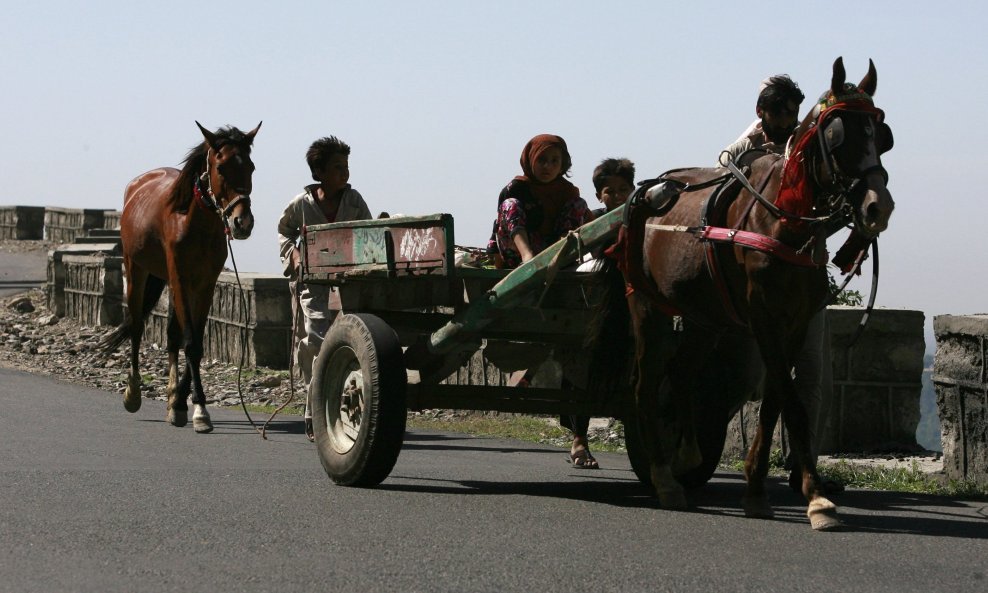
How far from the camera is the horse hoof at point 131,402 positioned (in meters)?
13.9

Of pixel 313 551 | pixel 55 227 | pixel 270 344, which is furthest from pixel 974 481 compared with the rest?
pixel 55 227

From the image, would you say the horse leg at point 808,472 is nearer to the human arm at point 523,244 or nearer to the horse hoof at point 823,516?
the horse hoof at point 823,516

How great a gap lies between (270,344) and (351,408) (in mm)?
8773

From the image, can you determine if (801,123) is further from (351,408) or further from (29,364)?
(29,364)

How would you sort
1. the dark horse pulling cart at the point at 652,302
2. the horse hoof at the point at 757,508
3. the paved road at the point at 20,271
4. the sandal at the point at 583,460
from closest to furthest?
1. the dark horse pulling cart at the point at 652,302
2. the horse hoof at the point at 757,508
3. the sandal at the point at 583,460
4. the paved road at the point at 20,271

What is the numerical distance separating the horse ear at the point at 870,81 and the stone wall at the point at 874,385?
4142 mm

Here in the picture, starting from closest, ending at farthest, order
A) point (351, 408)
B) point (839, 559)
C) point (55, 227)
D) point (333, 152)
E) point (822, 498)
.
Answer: point (839, 559)
point (822, 498)
point (351, 408)
point (333, 152)
point (55, 227)

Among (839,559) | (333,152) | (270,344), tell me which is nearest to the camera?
(839,559)

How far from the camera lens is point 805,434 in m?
7.61

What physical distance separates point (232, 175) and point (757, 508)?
6.12 m

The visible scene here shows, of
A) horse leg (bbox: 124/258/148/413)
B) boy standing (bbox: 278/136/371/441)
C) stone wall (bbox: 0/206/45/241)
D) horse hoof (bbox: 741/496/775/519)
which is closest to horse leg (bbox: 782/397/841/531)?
horse hoof (bbox: 741/496/775/519)

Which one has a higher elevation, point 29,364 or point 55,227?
point 55,227

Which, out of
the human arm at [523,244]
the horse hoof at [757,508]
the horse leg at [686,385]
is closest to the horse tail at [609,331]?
the horse leg at [686,385]

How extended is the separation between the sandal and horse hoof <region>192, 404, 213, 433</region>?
3425 millimetres
